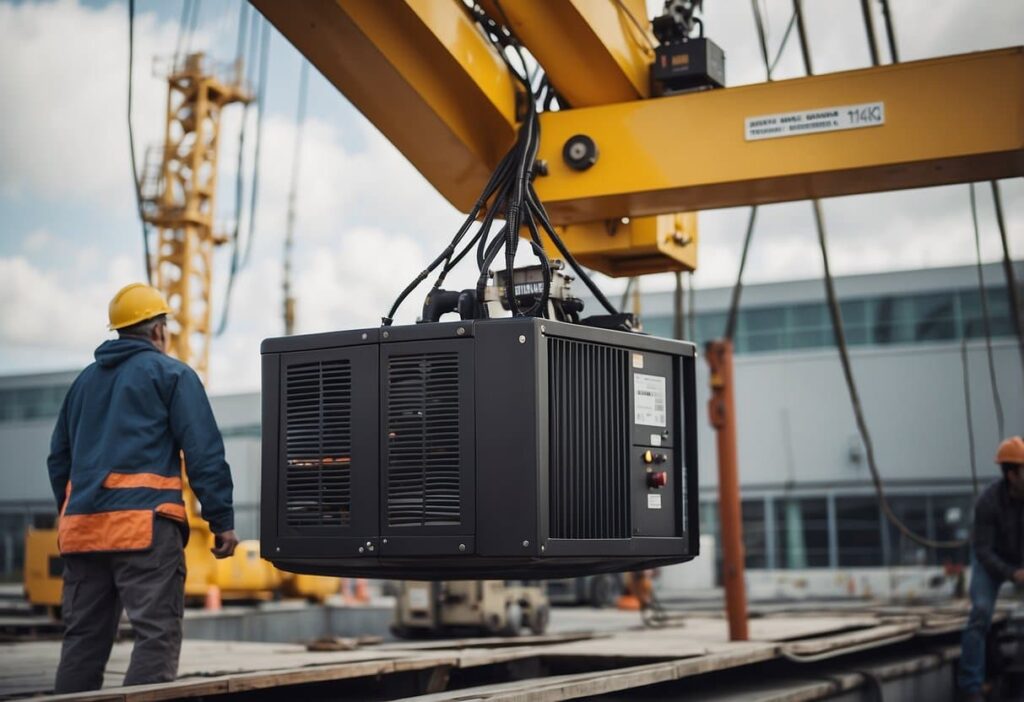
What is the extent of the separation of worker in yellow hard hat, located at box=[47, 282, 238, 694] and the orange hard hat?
4.39 metres

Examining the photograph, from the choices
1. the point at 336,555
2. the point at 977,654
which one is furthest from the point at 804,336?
the point at 336,555

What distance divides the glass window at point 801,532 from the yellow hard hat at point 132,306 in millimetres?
27830

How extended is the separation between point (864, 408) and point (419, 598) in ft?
61.9

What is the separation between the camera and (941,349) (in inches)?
1160

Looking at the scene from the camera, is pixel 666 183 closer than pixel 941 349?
Yes

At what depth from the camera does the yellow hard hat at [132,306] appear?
13.3ft

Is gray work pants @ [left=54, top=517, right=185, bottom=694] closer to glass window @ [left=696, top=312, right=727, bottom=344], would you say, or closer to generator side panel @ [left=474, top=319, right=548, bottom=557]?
generator side panel @ [left=474, top=319, right=548, bottom=557]

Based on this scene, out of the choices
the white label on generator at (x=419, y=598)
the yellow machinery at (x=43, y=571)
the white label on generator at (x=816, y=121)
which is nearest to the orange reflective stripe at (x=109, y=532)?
the white label on generator at (x=816, y=121)

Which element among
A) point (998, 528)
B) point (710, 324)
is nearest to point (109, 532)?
point (998, 528)

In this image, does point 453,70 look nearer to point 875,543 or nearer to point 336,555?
point 336,555

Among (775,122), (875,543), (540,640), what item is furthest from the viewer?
(875,543)

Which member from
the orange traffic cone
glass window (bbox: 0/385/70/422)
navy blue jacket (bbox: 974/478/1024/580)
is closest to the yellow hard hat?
navy blue jacket (bbox: 974/478/1024/580)

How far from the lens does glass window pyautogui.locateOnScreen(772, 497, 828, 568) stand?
30.3 m

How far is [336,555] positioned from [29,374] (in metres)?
42.7
